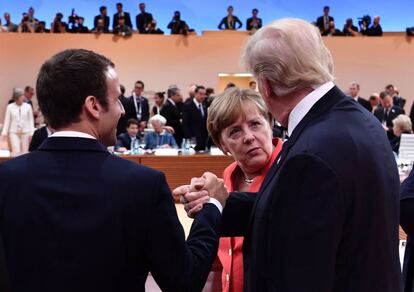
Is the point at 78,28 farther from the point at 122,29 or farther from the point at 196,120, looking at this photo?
the point at 196,120

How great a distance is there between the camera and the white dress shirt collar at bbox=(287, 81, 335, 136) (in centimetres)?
141

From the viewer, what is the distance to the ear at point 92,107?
1.48 m

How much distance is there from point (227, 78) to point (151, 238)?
46.8 ft

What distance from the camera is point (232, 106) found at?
7.18ft

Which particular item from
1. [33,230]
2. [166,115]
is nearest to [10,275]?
[33,230]

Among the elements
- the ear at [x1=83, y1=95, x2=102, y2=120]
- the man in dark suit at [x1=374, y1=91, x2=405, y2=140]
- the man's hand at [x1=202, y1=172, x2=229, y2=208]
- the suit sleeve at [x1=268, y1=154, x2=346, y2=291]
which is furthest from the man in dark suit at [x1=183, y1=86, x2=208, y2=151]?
the suit sleeve at [x1=268, y1=154, x2=346, y2=291]

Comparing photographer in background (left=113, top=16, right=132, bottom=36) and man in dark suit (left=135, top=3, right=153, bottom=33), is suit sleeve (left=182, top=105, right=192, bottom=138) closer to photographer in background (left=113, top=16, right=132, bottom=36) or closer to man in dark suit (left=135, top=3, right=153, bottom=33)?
photographer in background (left=113, top=16, right=132, bottom=36)

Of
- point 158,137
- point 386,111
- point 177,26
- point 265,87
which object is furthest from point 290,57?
point 177,26

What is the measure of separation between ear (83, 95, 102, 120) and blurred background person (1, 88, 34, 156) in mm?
10492

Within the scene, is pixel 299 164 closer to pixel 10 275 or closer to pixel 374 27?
pixel 10 275

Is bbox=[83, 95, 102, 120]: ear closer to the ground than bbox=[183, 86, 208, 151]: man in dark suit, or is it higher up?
higher up

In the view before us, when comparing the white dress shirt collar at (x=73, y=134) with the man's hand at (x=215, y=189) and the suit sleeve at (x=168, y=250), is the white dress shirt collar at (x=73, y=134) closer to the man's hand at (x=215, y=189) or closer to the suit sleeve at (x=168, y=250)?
the suit sleeve at (x=168, y=250)

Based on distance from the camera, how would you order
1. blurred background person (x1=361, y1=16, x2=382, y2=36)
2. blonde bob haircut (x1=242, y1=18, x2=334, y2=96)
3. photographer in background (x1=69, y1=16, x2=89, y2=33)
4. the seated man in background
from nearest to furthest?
blonde bob haircut (x1=242, y1=18, x2=334, y2=96)
the seated man in background
photographer in background (x1=69, y1=16, x2=89, y2=33)
blurred background person (x1=361, y1=16, x2=382, y2=36)

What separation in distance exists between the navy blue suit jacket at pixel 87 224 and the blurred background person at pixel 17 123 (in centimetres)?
1049
